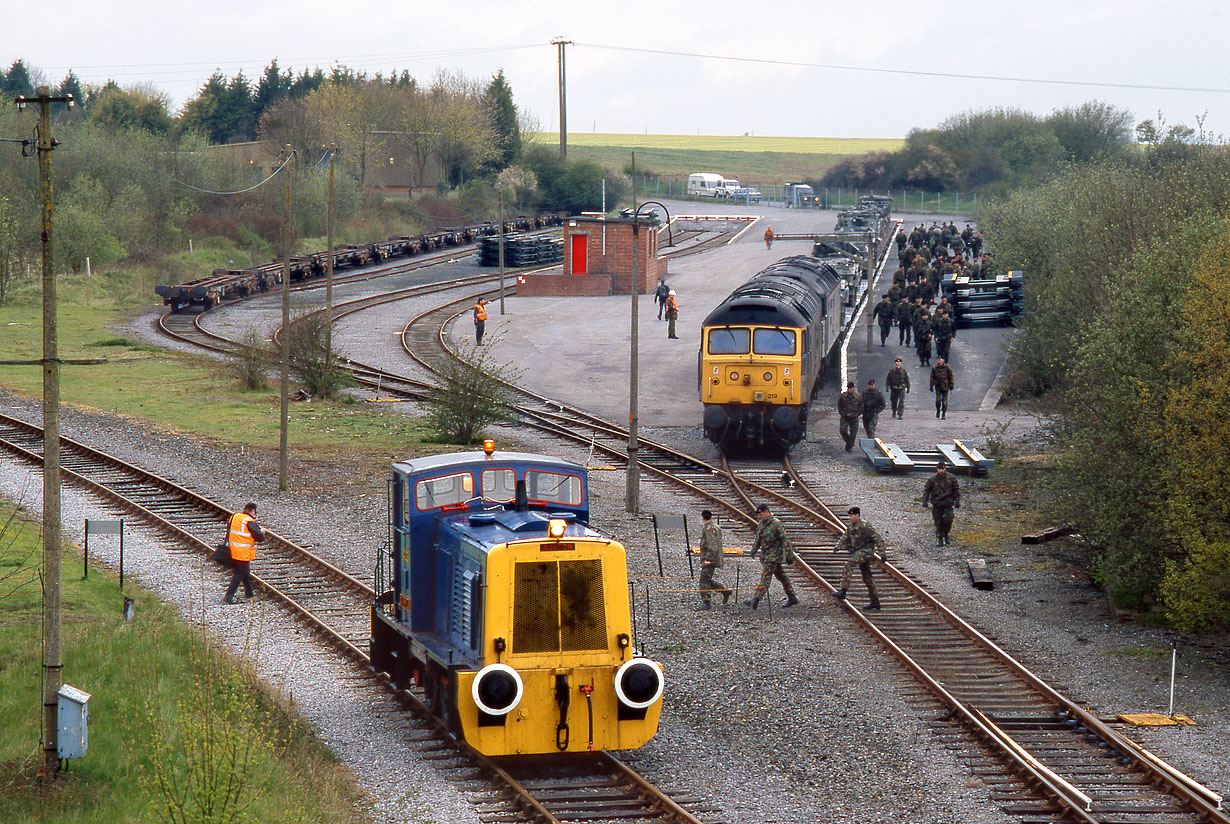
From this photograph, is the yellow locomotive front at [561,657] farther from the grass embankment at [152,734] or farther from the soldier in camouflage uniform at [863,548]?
the soldier in camouflage uniform at [863,548]

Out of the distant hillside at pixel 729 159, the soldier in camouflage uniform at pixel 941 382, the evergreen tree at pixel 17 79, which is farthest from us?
the distant hillside at pixel 729 159

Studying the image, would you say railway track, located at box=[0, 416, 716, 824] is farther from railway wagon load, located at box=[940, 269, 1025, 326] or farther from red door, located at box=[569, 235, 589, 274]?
red door, located at box=[569, 235, 589, 274]

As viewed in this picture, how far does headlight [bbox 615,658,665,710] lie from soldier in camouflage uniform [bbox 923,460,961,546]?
11360mm

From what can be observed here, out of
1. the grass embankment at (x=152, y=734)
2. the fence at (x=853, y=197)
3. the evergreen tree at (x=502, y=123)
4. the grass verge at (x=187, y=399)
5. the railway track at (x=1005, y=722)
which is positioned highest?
the evergreen tree at (x=502, y=123)

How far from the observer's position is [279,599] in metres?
18.3

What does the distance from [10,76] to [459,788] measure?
120 m

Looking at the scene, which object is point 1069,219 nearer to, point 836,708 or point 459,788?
point 836,708

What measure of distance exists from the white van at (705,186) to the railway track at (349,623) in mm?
90643

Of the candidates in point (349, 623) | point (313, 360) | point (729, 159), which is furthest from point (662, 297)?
point (729, 159)

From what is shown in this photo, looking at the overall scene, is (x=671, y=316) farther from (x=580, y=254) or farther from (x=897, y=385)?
(x=580, y=254)

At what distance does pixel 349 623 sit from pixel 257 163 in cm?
7374

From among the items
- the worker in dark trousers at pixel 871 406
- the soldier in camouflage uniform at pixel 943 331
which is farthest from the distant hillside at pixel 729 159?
the worker in dark trousers at pixel 871 406

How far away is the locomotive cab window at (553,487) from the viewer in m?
13.5

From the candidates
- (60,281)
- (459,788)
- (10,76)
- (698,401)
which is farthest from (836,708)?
(10,76)
